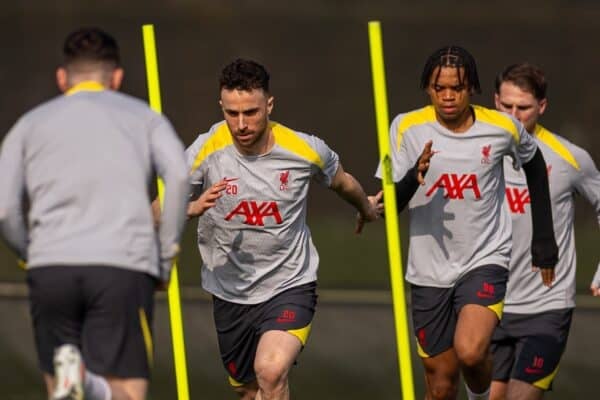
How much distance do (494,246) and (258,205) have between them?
53.2 inches

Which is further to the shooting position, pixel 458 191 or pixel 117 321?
pixel 458 191

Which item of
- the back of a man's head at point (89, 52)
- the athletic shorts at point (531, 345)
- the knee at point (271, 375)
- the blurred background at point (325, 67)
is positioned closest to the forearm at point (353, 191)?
the knee at point (271, 375)

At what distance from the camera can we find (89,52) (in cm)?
853

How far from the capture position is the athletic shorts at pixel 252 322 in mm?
10477

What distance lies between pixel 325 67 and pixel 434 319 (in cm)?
756

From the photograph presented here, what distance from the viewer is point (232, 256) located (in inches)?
419

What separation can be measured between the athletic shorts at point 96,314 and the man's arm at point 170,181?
0.20 m

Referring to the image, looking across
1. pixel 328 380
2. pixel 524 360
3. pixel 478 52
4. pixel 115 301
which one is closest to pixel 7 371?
pixel 328 380

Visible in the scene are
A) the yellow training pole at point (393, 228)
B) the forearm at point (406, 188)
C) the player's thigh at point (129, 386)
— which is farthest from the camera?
the forearm at point (406, 188)

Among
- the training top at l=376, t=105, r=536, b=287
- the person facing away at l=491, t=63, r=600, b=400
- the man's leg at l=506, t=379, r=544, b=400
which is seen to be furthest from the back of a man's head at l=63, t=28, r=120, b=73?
the man's leg at l=506, t=379, r=544, b=400

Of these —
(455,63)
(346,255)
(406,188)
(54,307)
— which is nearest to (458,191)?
(406,188)

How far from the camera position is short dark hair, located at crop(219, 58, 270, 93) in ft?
33.8

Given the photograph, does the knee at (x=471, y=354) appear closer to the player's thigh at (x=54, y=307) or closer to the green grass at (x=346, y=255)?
the player's thigh at (x=54, y=307)

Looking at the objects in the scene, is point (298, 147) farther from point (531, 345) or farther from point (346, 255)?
point (346, 255)
